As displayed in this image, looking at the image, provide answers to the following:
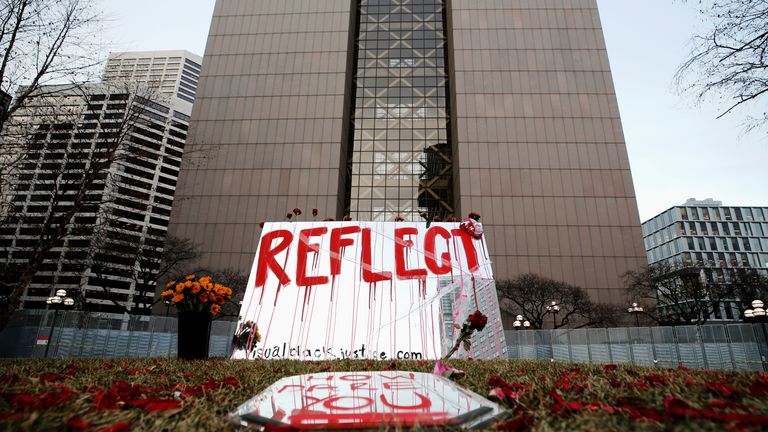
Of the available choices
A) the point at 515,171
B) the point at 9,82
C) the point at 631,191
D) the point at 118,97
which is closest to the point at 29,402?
the point at 9,82

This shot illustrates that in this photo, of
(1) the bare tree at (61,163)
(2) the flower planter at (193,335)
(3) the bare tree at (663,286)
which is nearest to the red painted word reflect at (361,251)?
(2) the flower planter at (193,335)

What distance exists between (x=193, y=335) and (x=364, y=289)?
322cm

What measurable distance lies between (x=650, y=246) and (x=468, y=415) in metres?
96.3

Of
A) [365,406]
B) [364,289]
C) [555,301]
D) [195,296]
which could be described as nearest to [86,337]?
[195,296]

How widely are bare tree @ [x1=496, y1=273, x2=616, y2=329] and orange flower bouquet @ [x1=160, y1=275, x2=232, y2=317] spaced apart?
944 inches

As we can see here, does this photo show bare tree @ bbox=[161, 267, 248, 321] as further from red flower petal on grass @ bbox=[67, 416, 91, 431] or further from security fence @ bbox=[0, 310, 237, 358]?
red flower petal on grass @ bbox=[67, 416, 91, 431]

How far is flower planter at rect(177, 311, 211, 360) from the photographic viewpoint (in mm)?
6145

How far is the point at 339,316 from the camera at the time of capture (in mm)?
7438

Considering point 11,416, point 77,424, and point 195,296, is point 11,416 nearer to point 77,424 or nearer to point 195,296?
point 77,424

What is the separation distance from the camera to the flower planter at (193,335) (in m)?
6.14

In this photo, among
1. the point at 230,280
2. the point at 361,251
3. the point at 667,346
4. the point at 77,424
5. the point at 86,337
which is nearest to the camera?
the point at 77,424

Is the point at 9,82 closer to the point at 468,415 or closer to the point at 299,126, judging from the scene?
the point at 468,415

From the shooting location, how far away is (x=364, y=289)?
25.3ft

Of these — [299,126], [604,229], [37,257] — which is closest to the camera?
[37,257]
